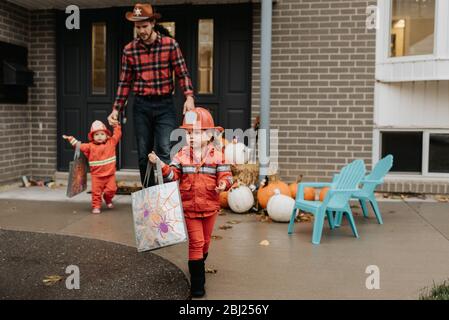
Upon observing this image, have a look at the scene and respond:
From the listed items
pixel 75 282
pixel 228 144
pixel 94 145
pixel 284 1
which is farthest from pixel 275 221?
pixel 284 1

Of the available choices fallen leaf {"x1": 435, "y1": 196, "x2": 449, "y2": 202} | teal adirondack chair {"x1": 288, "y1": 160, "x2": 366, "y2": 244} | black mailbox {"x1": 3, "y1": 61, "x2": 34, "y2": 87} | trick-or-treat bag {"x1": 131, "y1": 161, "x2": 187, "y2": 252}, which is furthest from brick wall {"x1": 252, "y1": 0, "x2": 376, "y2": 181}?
trick-or-treat bag {"x1": 131, "y1": 161, "x2": 187, "y2": 252}

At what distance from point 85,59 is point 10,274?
17.6 feet

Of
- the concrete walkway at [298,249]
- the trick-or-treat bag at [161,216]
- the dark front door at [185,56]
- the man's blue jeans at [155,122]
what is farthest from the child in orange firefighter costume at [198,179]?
the dark front door at [185,56]

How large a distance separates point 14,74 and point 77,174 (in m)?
2.50

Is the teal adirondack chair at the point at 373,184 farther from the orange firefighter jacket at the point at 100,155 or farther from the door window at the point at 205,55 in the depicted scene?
the door window at the point at 205,55

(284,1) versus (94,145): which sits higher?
(284,1)

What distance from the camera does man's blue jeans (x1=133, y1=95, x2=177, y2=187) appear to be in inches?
253

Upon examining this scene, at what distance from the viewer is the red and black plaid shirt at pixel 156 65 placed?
6.27m

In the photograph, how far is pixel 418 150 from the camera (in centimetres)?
857

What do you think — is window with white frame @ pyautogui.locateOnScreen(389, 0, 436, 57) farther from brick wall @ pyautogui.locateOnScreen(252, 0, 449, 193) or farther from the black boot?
the black boot

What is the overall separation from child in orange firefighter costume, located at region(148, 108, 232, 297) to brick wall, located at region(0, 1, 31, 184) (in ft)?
17.6

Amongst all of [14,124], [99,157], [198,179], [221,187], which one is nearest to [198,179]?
A: [198,179]
